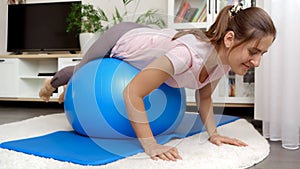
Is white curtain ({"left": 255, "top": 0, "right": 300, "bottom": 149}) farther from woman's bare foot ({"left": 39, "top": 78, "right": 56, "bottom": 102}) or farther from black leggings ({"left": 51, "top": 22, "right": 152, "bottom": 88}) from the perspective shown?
woman's bare foot ({"left": 39, "top": 78, "right": 56, "bottom": 102})

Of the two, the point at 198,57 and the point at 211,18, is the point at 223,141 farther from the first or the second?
the point at 211,18

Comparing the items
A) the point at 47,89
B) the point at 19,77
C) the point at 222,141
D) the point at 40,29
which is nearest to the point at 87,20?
the point at 40,29

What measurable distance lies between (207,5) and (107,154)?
1624mm

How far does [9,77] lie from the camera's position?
293 cm

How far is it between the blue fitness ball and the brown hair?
277 millimetres

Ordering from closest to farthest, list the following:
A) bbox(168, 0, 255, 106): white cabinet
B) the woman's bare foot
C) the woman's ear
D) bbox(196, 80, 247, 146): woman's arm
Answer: the woman's ear → bbox(196, 80, 247, 146): woman's arm → the woman's bare foot → bbox(168, 0, 255, 106): white cabinet

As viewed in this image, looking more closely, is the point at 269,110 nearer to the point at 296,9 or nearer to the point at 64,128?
the point at 296,9

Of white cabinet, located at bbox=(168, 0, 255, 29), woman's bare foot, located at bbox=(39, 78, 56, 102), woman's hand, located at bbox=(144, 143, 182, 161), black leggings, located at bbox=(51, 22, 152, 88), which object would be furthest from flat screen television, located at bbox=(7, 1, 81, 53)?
woman's hand, located at bbox=(144, 143, 182, 161)

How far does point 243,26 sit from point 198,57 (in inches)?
6.6

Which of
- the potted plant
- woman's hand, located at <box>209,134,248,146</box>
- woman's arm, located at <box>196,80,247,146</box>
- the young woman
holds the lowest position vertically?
woman's hand, located at <box>209,134,248,146</box>

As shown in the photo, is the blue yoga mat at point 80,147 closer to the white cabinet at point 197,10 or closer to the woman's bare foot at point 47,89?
the woman's bare foot at point 47,89

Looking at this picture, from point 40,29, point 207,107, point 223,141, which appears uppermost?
point 40,29

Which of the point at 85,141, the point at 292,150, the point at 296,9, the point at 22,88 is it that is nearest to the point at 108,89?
the point at 85,141

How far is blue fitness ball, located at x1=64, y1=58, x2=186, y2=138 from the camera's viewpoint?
4.06 feet
